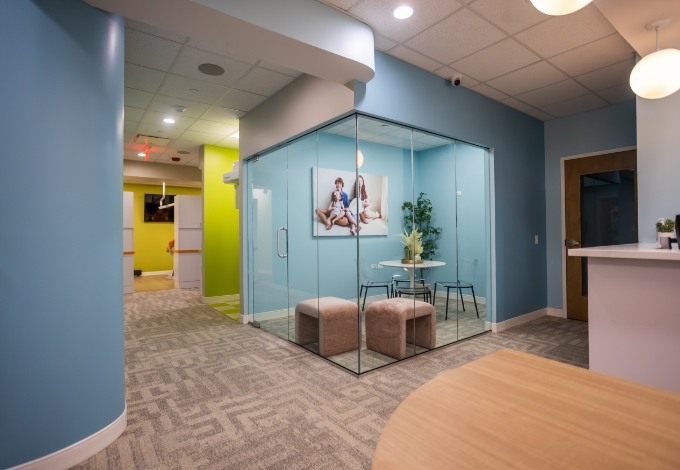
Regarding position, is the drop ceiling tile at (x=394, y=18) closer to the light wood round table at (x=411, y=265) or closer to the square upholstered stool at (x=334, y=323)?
the light wood round table at (x=411, y=265)

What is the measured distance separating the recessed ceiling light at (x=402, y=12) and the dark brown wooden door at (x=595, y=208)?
12.5ft

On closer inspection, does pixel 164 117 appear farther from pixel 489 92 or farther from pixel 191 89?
pixel 489 92

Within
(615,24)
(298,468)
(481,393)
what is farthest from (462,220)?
(481,393)

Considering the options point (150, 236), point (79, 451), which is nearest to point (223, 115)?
point (79, 451)

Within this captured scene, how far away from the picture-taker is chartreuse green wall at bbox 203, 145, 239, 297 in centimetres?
696

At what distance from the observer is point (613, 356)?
2.51m

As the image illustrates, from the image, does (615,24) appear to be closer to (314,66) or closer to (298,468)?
(314,66)

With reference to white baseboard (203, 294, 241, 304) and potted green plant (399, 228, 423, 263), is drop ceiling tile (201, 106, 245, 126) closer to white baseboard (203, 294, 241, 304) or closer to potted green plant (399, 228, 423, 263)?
potted green plant (399, 228, 423, 263)

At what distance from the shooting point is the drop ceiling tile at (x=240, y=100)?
4578mm

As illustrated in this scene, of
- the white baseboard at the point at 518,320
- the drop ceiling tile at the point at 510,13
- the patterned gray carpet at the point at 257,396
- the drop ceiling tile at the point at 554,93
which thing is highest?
the drop ceiling tile at the point at 510,13

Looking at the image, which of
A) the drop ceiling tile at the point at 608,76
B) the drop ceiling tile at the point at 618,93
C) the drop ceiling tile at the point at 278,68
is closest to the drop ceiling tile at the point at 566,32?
the drop ceiling tile at the point at 608,76

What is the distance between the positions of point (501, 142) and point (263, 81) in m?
3.16

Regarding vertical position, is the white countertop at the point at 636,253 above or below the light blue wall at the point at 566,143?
below

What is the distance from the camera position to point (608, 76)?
4.07m
